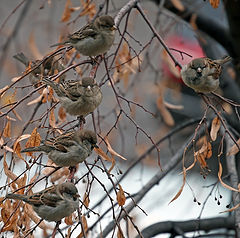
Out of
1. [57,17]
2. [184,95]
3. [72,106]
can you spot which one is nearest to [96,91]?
[72,106]

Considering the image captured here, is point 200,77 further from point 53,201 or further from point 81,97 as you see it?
point 53,201

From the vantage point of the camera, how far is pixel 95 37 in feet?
8.68

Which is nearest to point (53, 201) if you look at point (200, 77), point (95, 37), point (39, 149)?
point (39, 149)

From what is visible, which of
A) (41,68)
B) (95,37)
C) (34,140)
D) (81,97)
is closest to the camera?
(34,140)

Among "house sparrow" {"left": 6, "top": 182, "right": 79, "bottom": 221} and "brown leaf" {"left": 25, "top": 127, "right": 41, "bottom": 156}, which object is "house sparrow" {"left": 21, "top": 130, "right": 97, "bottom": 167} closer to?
"brown leaf" {"left": 25, "top": 127, "right": 41, "bottom": 156}

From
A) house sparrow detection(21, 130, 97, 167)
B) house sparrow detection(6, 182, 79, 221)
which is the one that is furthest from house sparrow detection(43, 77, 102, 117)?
house sparrow detection(6, 182, 79, 221)

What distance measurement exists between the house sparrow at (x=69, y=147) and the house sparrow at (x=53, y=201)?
0.12m

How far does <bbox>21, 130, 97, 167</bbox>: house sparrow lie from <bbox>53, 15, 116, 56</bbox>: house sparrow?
49 cm

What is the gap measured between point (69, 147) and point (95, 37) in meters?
0.59

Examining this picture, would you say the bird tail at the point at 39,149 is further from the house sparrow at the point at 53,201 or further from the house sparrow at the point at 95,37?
the house sparrow at the point at 95,37

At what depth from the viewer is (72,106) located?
98.3 inches

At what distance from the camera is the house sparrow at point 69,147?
225 centimetres

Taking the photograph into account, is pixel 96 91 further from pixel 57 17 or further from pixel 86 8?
pixel 57 17

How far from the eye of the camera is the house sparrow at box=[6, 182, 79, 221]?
85.4 inches
